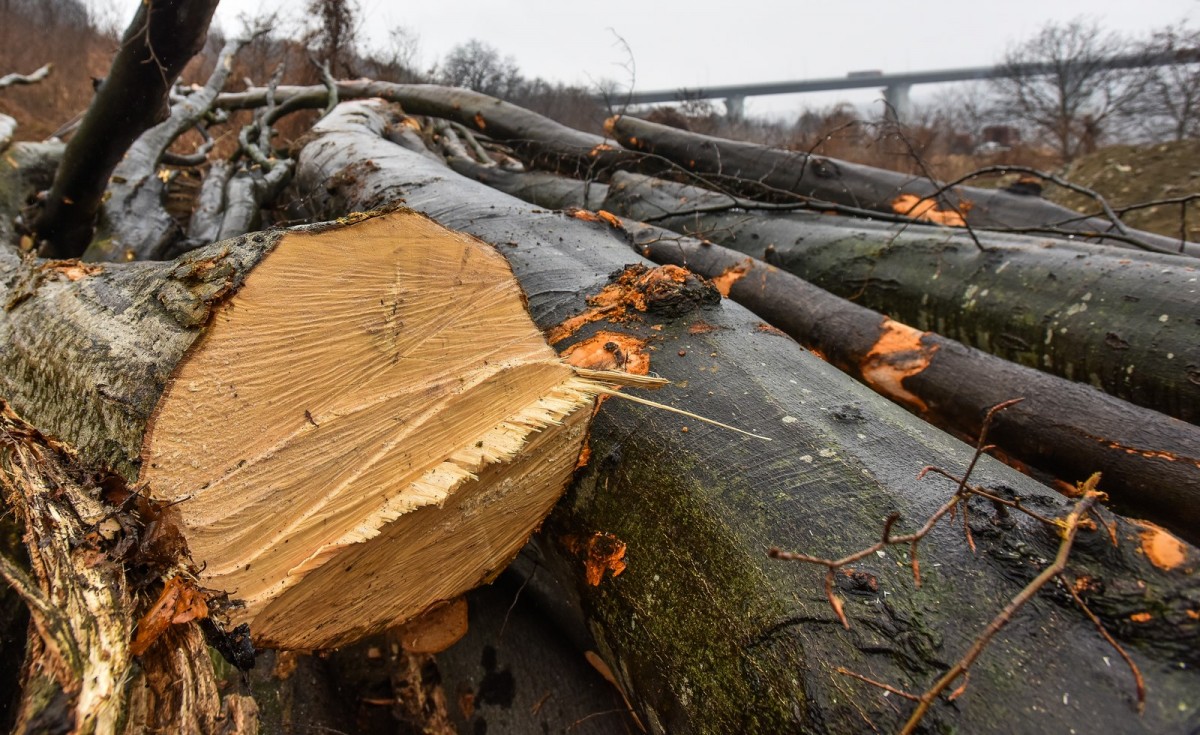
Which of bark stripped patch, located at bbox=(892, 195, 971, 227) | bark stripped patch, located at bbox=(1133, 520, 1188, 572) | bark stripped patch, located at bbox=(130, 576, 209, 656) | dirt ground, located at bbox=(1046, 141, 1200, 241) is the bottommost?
dirt ground, located at bbox=(1046, 141, 1200, 241)

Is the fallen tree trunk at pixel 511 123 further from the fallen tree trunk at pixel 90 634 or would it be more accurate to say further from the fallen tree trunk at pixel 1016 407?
the fallen tree trunk at pixel 90 634

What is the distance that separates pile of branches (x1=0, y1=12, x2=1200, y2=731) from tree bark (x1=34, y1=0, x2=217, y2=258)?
0.02m

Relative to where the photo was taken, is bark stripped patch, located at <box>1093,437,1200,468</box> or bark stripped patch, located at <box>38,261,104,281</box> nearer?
bark stripped patch, located at <box>1093,437,1200,468</box>

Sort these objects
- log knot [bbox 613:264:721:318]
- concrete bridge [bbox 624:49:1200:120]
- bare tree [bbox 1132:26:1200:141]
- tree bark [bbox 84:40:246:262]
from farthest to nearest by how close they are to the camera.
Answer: concrete bridge [bbox 624:49:1200:120] → bare tree [bbox 1132:26:1200:141] → tree bark [bbox 84:40:246:262] → log knot [bbox 613:264:721:318]

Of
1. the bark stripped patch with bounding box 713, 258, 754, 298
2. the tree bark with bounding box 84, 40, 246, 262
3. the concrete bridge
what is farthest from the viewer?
the concrete bridge

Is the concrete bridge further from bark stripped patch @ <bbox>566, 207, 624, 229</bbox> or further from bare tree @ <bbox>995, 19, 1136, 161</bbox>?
bark stripped patch @ <bbox>566, 207, 624, 229</bbox>

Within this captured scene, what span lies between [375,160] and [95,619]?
227 cm

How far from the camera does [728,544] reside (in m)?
1.06

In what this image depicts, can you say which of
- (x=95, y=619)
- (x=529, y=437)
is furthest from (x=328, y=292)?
(x=95, y=619)

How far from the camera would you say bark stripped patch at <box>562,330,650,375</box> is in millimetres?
1406

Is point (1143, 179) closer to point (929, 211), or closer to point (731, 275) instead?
point (929, 211)

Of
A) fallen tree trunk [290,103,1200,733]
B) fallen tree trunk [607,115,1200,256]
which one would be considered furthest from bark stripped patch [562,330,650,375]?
fallen tree trunk [607,115,1200,256]

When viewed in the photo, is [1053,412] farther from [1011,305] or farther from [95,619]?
[95,619]

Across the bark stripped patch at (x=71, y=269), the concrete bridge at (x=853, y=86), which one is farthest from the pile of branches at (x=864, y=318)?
the concrete bridge at (x=853, y=86)
